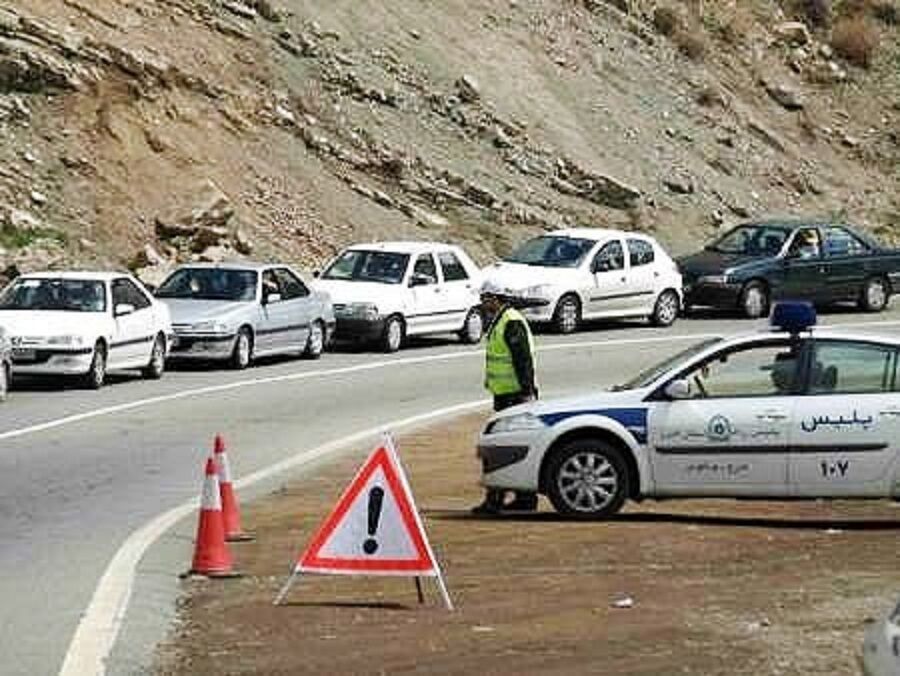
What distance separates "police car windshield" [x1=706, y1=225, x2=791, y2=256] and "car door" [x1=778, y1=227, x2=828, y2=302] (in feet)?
0.77

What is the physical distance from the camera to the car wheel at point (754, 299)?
37688mm

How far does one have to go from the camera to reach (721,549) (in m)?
14.3

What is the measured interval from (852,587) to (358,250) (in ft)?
71.8

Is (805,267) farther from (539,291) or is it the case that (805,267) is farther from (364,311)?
(364,311)

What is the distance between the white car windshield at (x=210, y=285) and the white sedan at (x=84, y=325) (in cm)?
183

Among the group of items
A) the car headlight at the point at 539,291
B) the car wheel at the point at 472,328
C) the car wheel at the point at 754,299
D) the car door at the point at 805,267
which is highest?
the car door at the point at 805,267

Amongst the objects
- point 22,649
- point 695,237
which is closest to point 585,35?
point 695,237

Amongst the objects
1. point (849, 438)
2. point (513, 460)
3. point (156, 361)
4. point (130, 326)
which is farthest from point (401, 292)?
point (849, 438)

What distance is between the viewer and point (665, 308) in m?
36.4

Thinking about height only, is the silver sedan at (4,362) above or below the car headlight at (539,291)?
below

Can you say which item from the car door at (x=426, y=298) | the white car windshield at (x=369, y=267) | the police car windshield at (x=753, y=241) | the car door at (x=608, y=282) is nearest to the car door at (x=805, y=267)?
the police car windshield at (x=753, y=241)

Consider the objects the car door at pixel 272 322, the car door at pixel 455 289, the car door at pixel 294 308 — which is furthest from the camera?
the car door at pixel 455 289

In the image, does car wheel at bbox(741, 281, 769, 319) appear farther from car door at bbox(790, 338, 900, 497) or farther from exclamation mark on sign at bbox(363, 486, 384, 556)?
exclamation mark on sign at bbox(363, 486, 384, 556)

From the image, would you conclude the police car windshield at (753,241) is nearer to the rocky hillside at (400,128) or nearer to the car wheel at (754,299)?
the car wheel at (754,299)
